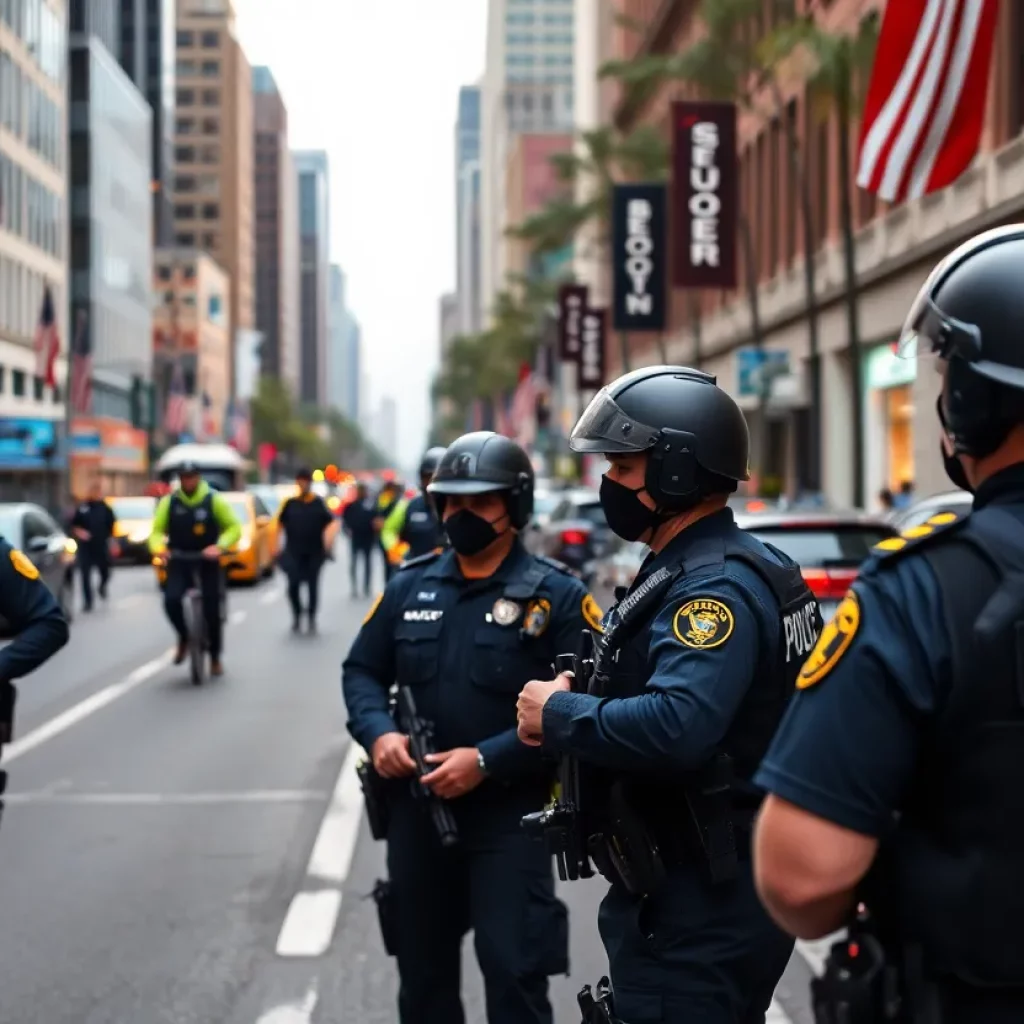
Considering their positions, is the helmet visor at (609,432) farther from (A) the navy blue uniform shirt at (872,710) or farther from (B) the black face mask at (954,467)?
(A) the navy blue uniform shirt at (872,710)

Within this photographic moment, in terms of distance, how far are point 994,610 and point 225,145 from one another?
18194cm

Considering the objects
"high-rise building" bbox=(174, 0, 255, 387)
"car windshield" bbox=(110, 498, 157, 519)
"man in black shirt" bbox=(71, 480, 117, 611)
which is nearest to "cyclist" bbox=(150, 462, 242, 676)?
"man in black shirt" bbox=(71, 480, 117, 611)

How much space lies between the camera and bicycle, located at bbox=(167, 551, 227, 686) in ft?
52.0

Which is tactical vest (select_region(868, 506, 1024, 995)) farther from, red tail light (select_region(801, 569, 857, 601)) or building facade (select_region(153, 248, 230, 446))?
building facade (select_region(153, 248, 230, 446))

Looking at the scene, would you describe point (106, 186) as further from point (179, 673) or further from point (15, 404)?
point (179, 673)

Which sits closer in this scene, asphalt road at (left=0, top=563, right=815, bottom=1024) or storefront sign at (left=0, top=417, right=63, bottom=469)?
asphalt road at (left=0, top=563, right=815, bottom=1024)

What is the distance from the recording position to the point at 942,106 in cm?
1430

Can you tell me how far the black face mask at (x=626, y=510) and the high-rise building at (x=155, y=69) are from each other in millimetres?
121704

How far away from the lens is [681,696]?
3.30m

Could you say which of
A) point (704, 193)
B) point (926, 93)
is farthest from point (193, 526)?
point (704, 193)

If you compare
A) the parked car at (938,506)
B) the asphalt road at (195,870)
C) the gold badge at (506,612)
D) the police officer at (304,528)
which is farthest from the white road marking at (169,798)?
the police officer at (304,528)

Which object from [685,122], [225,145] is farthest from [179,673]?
[225,145]

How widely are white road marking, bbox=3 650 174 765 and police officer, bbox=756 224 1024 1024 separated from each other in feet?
33.1

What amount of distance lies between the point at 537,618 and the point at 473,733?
13.7 inches
